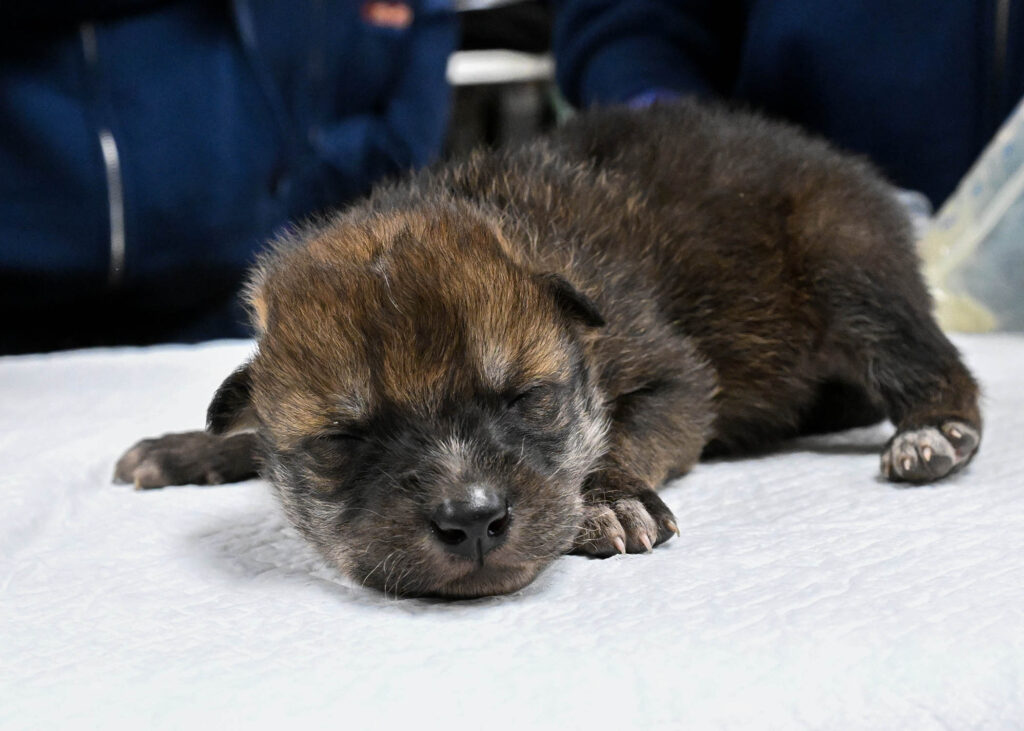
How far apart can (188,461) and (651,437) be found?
117cm

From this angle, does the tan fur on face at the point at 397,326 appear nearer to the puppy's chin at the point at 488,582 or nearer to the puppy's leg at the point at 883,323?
the puppy's chin at the point at 488,582

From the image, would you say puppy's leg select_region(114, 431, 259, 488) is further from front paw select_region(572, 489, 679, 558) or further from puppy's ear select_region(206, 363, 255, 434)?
front paw select_region(572, 489, 679, 558)

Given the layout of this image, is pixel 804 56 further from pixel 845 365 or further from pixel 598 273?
pixel 598 273

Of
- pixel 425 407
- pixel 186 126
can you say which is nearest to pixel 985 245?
pixel 425 407

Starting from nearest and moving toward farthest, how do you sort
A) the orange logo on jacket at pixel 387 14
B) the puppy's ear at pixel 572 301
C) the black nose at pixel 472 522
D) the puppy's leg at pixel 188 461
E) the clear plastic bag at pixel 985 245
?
the black nose at pixel 472 522
the puppy's ear at pixel 572 301
the puppy's leg at pixel 188 461
the clear plastic bag at pixel 985 245
the orange logo on jacket at pixel 387 14

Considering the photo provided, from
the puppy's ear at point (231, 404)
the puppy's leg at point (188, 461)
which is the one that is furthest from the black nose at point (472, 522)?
the puppy's leg at point (188, 461)

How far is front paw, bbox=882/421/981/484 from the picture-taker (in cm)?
229

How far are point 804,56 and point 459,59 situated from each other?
2604mm

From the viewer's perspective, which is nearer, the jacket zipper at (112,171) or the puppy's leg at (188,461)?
the puppy's leg at (188,461)

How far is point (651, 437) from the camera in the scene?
2.31 metres

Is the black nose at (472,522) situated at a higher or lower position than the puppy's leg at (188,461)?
higher

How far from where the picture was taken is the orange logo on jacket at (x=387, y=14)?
4.76 meters

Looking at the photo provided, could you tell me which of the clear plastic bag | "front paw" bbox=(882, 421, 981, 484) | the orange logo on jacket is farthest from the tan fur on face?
the orange logo on jacket

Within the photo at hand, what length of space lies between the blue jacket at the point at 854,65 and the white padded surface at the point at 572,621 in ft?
7.16
